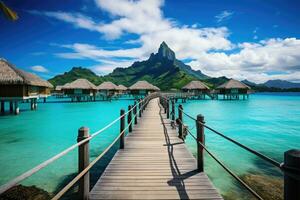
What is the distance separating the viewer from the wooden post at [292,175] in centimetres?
171

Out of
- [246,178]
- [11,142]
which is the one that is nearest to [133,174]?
[246,178]

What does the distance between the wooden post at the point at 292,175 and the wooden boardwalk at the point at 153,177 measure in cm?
209

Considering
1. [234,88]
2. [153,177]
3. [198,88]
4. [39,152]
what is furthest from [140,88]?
[153,177]

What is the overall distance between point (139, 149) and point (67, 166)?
389 centimetres

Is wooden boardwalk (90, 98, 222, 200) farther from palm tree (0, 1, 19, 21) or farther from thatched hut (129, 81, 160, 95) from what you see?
thatched hut (129, 81, 160, 95)

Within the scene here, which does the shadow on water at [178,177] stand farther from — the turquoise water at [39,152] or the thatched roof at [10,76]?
the thatched roof at [10,76]

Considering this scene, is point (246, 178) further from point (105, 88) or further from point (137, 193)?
point (105, 88)

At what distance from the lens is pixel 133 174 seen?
477cm

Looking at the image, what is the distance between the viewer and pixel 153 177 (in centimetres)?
459

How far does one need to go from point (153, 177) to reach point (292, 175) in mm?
3210

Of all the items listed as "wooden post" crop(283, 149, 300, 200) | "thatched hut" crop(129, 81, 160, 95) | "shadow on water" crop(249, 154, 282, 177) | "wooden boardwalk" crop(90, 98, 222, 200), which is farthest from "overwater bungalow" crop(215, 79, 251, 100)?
"wooden post" crop(283, 149, 300, 200)

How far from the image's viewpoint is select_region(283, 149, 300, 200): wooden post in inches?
67.5

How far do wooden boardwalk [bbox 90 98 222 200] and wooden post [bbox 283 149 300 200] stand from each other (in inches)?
82.4

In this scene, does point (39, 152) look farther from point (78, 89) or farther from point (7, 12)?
point (78, 89)
